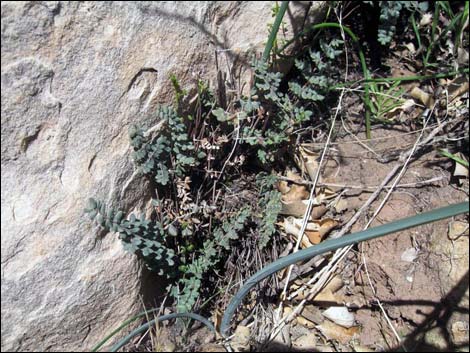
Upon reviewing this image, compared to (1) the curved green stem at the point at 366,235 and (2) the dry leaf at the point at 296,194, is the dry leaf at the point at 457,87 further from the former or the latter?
(1) the curved green stem at the point at 366,235

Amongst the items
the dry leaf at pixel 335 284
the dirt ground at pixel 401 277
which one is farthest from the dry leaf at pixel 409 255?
the dry leaf at pixel 335 284

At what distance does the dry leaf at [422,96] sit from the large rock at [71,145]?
108cm

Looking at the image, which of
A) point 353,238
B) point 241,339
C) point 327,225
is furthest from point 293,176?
point 353,238

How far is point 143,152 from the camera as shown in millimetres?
1872

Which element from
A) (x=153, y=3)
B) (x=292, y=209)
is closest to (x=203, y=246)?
(x=292, y=209)

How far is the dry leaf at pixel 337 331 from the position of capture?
207 cm

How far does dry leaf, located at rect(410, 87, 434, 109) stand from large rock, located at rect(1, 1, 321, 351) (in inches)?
42.4

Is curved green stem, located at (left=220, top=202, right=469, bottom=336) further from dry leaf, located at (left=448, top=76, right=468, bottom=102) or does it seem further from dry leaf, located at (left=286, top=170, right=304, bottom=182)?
dry leaf, located at (left=448, top=76, right=468, bottom=102)

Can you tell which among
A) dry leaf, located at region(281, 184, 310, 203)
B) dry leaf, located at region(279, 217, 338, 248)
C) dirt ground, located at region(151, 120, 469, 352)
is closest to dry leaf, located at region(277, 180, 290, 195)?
dry leaf, located at region(281, 184, 310, 203)

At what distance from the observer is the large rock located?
1.69 metres

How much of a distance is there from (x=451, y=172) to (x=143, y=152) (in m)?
1.25

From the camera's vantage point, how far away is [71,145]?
1778 millimetres

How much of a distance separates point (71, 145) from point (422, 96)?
1.55 meters

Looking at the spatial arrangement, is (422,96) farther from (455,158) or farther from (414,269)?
(414,269)
